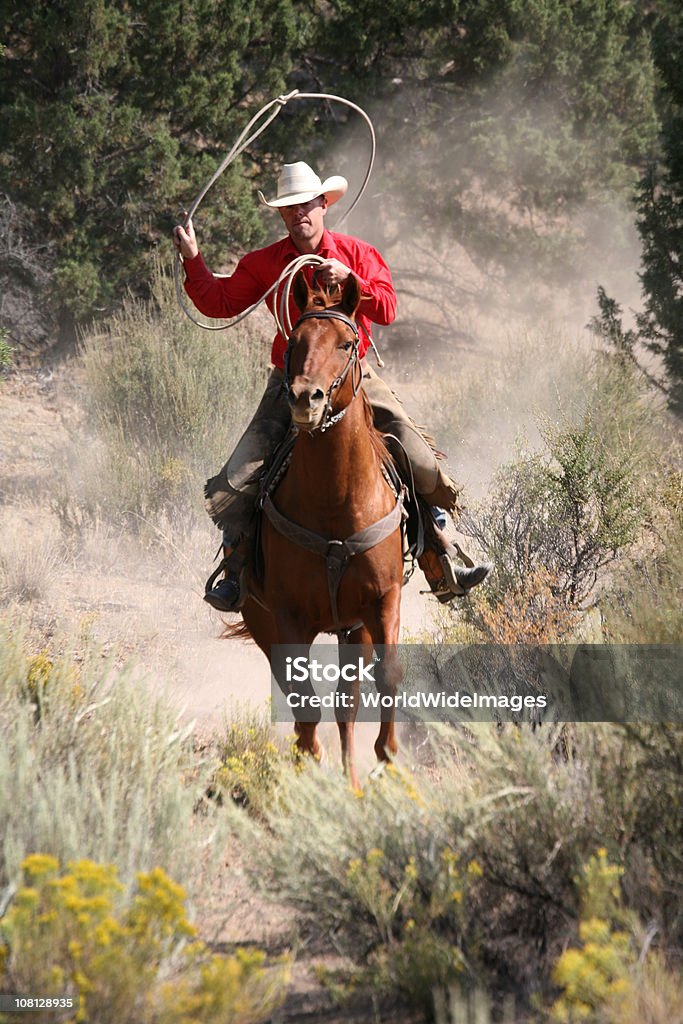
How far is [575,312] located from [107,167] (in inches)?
430

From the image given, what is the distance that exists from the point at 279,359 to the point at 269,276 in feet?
1.53

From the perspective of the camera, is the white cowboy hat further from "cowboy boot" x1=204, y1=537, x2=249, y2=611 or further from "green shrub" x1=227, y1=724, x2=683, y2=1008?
"green shrub" x1=227, y1=724, x2=683, y2=1008

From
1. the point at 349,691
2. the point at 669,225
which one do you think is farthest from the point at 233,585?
the point at 669,225

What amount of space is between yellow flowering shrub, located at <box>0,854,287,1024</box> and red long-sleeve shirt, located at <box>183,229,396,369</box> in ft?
10.6

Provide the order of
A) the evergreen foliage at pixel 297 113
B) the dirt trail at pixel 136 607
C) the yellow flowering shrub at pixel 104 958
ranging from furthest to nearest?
the evergreen foliage at pixel 297 113
the dirt trail at pixel 136 607
the yellow flowering shrub at pixel 104 958

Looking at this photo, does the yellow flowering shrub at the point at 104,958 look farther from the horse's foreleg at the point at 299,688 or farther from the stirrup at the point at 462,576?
the stirrup at the point at 462,576

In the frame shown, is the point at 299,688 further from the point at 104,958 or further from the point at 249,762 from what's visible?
the point at 104,958

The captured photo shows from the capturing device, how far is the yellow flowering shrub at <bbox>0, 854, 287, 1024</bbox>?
3.10 metres

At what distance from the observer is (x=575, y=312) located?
2242cm

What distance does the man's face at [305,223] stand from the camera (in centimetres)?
581

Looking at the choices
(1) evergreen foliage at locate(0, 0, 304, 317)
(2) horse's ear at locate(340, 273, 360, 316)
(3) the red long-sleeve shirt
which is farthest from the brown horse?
(1) evergreen foliage at locate(0, 0, 304, 317)

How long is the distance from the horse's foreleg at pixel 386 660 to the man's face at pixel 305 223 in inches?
77.5

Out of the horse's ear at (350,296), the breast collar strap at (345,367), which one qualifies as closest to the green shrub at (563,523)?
the breast collar strap at (345,367)

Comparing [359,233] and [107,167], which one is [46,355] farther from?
[359,233]
